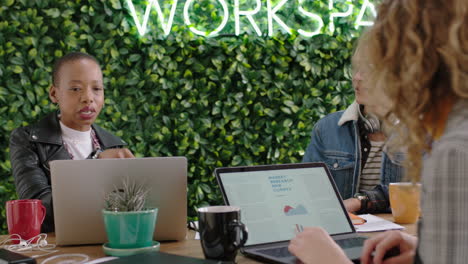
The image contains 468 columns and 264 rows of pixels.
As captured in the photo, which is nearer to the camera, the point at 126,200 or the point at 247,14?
the point at 126,200

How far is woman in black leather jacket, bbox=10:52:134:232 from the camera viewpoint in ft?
6.74

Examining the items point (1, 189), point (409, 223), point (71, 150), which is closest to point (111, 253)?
point (409, 223)

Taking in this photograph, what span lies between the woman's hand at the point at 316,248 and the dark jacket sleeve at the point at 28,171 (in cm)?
99

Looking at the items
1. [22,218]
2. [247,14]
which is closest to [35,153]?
[22,218]

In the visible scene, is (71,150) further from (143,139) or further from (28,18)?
(28,18)

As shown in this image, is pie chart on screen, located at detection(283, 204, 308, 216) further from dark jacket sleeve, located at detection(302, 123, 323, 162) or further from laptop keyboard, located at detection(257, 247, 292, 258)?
dark jacket sleeve, located at detection(302, 123, 323, 162)

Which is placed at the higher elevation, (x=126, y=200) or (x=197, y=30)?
(x=197, y=30)

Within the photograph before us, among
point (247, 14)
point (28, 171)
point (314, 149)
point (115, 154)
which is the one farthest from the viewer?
point (247, 14)

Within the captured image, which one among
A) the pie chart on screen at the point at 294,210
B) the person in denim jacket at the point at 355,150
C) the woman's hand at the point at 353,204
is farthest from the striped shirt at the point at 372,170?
the pie chart on screen at the point at 294,210

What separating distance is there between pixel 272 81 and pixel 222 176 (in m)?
2.13

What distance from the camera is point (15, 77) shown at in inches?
110

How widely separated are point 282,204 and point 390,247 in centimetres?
33

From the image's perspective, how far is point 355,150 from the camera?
2.23 m

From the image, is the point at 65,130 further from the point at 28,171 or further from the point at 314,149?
the point at 314,149
